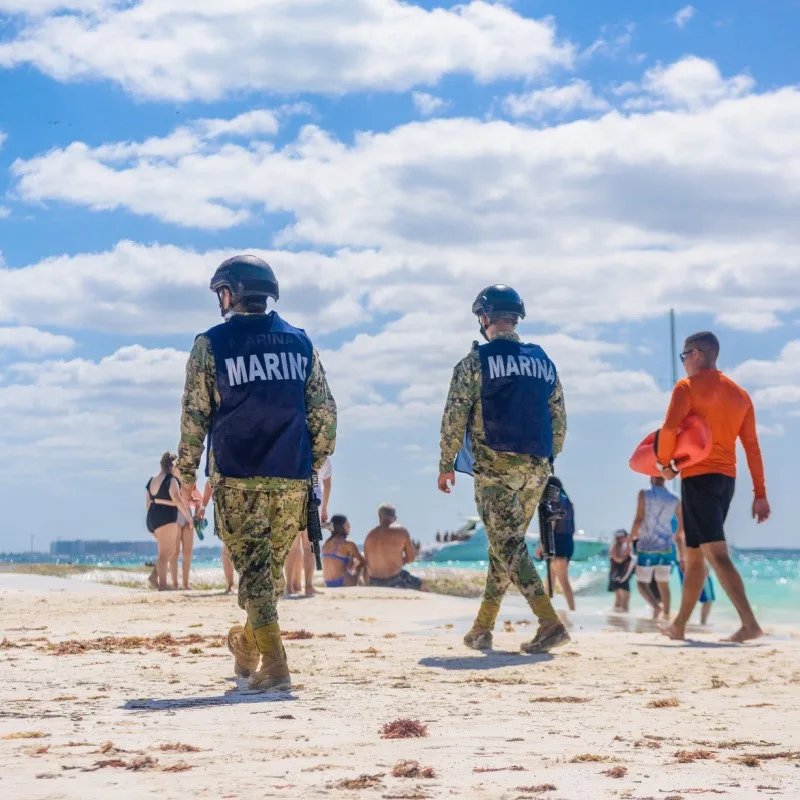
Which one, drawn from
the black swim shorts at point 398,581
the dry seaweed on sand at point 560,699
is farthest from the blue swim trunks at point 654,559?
the dry seaweed on sand at point 560,699

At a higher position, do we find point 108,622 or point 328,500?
point 328,500

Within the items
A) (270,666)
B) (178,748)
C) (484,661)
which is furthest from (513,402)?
(178,748)

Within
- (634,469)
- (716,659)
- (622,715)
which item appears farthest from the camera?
(634,469)

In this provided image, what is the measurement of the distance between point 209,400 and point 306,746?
7.93 feet

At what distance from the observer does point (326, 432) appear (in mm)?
6328

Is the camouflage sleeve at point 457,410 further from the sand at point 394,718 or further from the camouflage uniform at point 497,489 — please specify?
the sand at point 394,718

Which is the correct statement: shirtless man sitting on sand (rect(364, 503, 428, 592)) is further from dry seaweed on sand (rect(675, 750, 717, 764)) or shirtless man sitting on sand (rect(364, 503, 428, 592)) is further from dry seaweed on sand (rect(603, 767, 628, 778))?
dry seaweed on sand (rect(603, 767, 628, 778))

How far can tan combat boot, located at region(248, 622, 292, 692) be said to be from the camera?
5754 mm

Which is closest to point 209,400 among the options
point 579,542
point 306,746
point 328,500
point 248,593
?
point 248,593

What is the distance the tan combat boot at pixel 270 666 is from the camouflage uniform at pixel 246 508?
0.17ft

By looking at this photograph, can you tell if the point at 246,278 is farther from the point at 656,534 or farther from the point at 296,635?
the point at 656,534

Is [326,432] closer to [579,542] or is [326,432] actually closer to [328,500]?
[328,500]

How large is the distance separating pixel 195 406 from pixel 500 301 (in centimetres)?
267

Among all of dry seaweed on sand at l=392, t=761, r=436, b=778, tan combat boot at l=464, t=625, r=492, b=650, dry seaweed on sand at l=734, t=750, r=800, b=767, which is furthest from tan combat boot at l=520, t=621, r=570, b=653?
dry seaweed on sand at l=392, t=761, r=436, b=778
